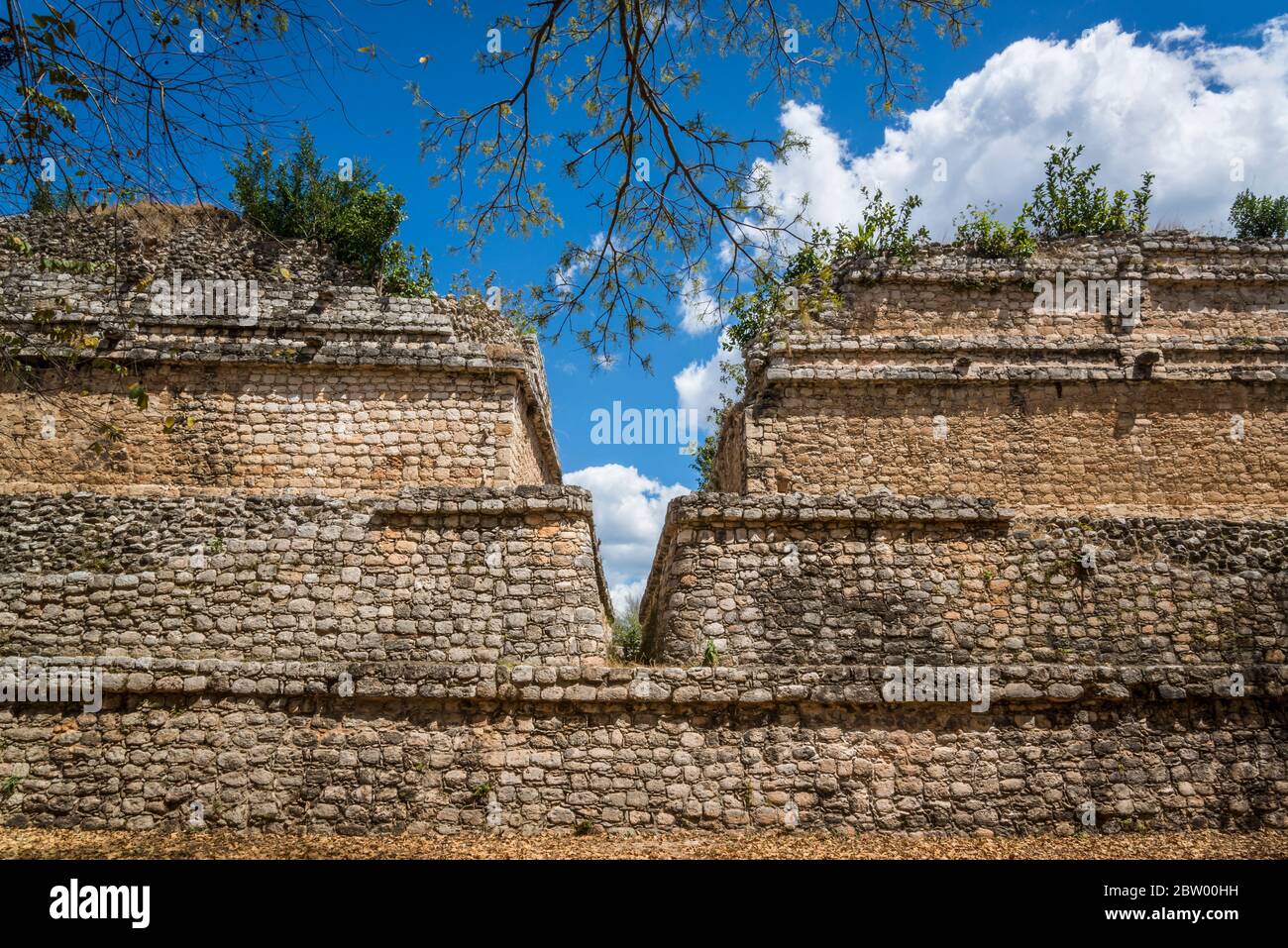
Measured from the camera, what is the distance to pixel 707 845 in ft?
24.4

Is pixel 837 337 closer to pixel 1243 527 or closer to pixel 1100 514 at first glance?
pixel 1100 514

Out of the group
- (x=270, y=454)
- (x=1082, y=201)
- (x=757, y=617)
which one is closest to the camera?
(x=757, y=617)

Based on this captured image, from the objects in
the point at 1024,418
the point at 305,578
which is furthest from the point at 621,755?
the point at 1024,418

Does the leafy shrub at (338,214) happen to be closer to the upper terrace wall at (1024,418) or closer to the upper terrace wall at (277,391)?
the upper terrace wall at (277,391)

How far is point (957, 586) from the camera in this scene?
878cm

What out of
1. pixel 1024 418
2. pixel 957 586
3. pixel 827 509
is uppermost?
pixel 1024 418

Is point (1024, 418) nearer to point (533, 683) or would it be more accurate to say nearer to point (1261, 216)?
point (533, 683)

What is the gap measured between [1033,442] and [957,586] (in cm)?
448

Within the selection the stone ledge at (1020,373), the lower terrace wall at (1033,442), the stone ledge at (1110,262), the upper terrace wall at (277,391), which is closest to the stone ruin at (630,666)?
the upper terrace wall at (277,391)

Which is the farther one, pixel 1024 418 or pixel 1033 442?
pixel 1024 418

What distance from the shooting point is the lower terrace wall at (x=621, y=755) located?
25.3 feet

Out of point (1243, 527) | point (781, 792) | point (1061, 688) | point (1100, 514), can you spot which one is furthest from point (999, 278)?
point (781, 792)

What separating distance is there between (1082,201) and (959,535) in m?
9.84

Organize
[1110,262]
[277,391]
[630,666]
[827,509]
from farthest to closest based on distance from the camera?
1. [1110,262]
2. [277,391]
3. [827,509]
4. [630,666]
